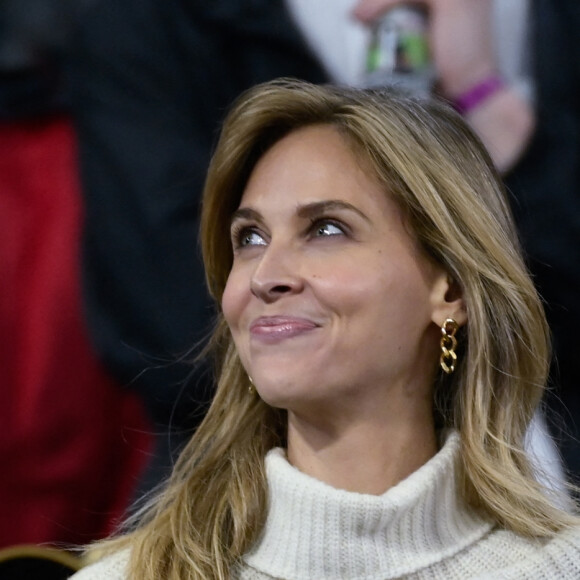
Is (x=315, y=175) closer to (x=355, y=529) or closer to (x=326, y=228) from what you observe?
(x=326, y=228)

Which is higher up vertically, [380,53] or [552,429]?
[380,53]

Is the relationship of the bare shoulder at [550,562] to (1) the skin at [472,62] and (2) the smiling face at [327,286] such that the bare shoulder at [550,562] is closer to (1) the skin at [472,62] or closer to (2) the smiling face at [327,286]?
(2) the smiling face at [327,286]

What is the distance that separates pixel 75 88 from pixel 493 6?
2.55 ft

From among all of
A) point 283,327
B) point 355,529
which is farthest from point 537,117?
point 355,529

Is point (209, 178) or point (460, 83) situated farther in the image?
point (460, 83)

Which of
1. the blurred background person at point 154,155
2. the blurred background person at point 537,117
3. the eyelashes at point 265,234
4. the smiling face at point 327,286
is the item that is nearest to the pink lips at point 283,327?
the smiling face at point 327,286

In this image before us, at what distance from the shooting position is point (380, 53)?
7.30 feet

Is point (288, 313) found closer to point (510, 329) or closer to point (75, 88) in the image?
point (510, 329)

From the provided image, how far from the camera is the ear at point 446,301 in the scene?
5.84 ft

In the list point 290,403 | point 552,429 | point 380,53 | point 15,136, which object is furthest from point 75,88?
point 552,429

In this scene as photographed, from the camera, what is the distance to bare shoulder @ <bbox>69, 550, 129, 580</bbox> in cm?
174

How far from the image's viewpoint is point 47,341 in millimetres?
2162

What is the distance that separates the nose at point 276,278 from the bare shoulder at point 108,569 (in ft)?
1.43

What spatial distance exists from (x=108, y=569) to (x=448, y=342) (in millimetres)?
595
